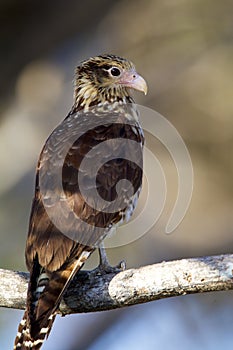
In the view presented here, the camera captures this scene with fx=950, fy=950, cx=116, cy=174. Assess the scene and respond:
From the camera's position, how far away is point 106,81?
6.67 m

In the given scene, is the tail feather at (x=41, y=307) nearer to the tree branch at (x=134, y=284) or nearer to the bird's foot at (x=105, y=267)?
the tree branch at (x=134, y=284)

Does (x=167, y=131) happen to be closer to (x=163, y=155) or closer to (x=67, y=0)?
A: (x=163, y=155)

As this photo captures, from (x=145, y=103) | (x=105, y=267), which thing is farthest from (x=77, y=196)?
(x=145, y=103)

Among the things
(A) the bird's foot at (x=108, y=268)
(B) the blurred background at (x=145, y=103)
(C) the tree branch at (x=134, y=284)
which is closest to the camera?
(C) the tree branch at (x=134, y=284)

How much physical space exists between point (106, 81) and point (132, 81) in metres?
0.22

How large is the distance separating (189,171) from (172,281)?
4.01 meters

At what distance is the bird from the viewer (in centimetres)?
518

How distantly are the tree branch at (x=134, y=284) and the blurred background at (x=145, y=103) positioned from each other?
122 inches

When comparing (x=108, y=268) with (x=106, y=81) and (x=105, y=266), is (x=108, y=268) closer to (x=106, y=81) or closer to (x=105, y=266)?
(x=105, y=266)

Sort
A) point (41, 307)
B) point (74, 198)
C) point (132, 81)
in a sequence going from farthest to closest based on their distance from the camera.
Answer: point (132, 81), point (74, 198), point (41, 307)

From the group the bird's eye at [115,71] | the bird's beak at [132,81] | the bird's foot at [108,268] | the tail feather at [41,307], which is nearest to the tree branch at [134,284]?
the bird's foot at [108,268]

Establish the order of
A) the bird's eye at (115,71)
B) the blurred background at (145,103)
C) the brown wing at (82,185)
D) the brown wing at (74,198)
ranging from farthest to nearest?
the blurred background at (145,103) → the bird's eye at (115,71) → the brown wing at (82,185) → the brown wing at (74,198)

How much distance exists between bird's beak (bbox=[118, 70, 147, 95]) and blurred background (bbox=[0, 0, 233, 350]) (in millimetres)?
2141

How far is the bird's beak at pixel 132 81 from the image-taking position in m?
6.50
